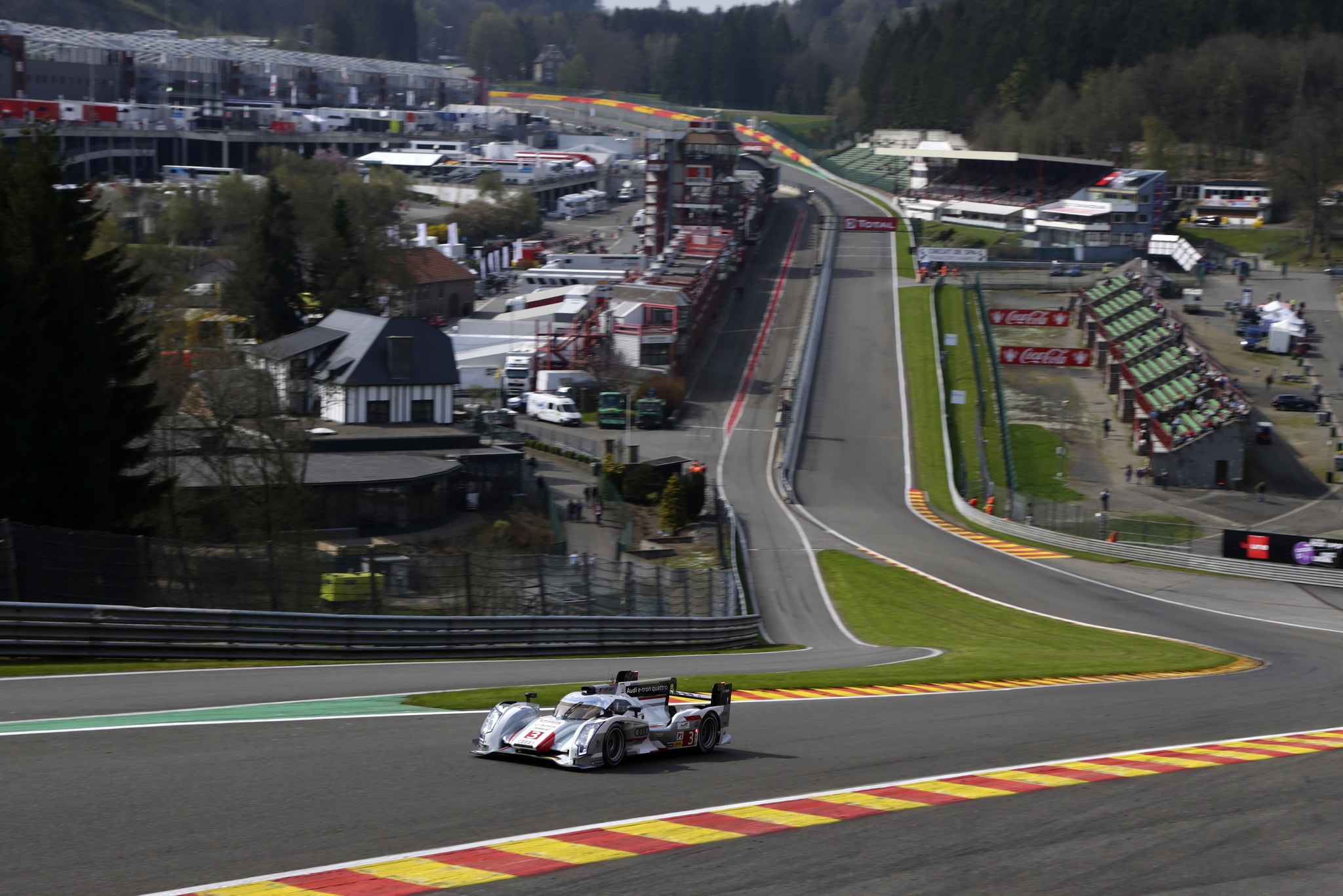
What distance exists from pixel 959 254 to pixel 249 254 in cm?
6741

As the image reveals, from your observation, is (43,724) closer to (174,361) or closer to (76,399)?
(76,399)

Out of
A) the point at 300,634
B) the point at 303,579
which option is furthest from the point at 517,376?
the point at 300,634

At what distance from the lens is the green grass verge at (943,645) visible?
21906 mm

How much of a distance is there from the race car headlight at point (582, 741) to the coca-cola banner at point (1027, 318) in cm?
9556

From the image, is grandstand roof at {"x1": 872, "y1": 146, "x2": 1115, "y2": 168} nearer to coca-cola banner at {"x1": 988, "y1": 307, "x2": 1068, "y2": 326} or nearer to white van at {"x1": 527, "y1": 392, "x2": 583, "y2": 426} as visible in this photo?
coca-cola banner at {"x1": 988, "y1": 307, "x2": 1068, "y2": 326}

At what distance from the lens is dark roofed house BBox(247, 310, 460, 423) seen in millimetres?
63781

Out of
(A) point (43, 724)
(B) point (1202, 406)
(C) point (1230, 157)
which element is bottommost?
(B) point (1202, 406)

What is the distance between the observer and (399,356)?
64.4 metres

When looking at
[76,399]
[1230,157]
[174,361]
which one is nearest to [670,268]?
[174,361]

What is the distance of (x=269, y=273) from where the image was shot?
270 feet

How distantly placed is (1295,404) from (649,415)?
44042 millimetres

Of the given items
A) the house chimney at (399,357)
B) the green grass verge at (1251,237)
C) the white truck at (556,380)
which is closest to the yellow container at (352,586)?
the house chimney at (399,357)

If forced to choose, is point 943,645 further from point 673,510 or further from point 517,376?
point 517,376

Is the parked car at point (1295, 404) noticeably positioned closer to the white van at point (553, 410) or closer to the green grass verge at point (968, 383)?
the green grass verge at point (968, 383)
